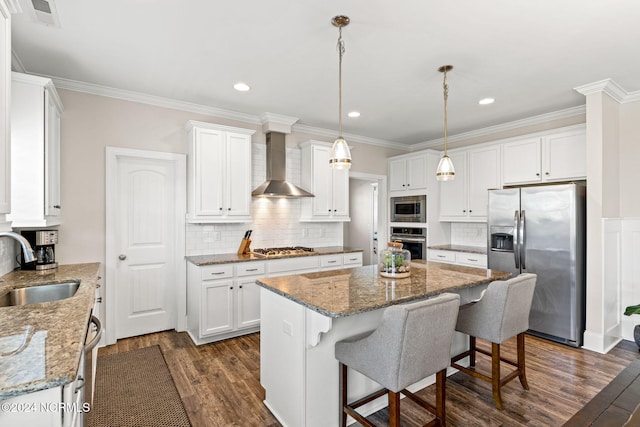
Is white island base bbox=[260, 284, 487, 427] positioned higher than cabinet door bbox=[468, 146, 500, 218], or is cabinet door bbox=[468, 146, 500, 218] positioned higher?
cabinet door bbox=[468, 146, 500, 218]

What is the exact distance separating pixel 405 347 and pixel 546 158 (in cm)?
372

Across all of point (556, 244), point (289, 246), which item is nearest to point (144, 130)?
point (289, 246)

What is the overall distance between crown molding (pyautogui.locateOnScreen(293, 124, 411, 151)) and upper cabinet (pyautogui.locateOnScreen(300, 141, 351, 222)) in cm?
30

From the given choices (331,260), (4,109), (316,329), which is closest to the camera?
(4,109)

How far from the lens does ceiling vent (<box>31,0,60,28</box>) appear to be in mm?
2059

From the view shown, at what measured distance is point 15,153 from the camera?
240cm

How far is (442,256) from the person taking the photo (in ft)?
16.2

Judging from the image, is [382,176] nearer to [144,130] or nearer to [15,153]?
[144,130]

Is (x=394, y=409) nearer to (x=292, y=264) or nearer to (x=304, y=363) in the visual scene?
(x=304, y=363)

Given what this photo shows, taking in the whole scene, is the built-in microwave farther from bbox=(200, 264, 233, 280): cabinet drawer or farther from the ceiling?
bbox=(200, 264, 233, 280): cabinet drawer

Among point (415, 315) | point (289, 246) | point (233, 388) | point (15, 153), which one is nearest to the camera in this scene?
point (415, 315)

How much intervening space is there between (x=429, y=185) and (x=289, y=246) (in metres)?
2.42

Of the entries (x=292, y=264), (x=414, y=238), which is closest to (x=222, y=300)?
(x=292, y=264)

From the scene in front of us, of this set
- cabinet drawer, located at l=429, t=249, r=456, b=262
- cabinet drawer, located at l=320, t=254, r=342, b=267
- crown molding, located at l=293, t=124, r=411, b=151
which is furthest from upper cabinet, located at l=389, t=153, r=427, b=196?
cabinet drawer, located at l=320, t=254, r=342, b=267
